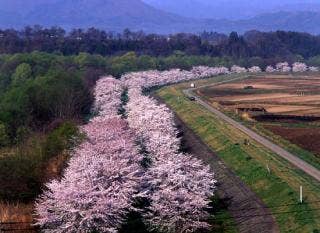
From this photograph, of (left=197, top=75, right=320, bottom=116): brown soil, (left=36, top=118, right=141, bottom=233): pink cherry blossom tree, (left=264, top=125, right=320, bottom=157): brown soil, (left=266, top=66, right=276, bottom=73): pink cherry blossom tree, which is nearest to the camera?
(left=36, top=118, right=141, bottom=233): pink cherry blossom tree

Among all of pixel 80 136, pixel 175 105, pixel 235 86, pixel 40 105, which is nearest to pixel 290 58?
pixel 235 86

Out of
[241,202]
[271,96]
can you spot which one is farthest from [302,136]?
[271,96]

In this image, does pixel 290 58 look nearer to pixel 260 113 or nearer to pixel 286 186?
pixel 260 113

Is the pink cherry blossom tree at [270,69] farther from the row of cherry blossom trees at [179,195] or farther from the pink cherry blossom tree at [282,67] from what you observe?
the row of cherry blossom trees at [179,195]

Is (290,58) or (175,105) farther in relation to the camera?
(290,58)

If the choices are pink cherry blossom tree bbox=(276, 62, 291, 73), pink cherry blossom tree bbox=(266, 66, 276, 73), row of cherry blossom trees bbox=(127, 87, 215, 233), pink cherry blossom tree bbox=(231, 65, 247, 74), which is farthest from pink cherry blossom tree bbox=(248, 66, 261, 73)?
row of cherry blossom trees bbox=(127, 87, 215, 233)

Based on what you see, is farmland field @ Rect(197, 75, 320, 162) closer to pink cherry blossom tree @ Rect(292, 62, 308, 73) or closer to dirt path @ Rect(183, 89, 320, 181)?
dirt path @ Rect(183, 89, 320, 181)
